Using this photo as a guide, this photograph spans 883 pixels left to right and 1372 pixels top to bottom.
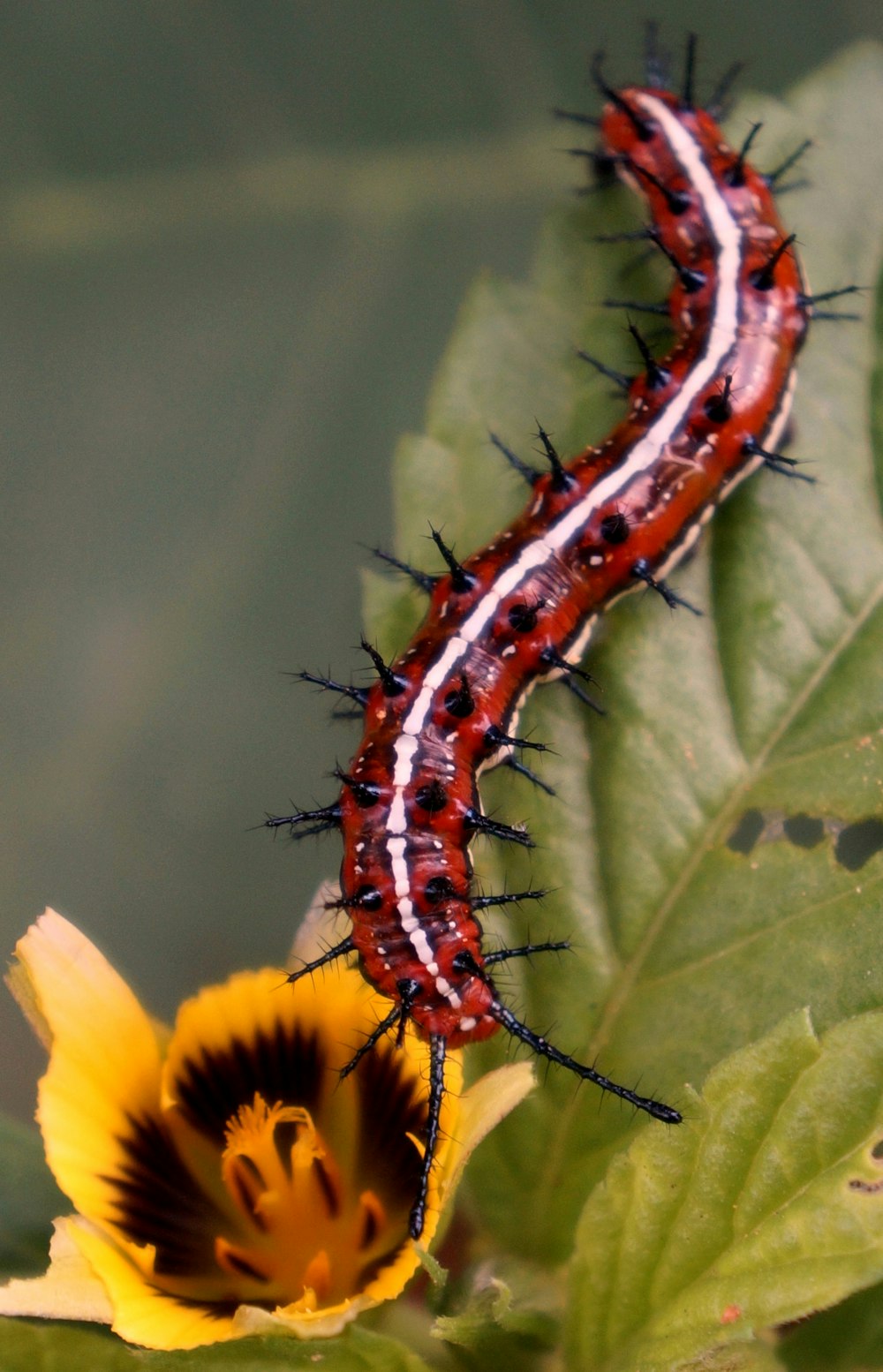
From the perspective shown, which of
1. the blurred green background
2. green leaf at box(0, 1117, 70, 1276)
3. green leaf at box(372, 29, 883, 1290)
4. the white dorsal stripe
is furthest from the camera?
the blurred green background

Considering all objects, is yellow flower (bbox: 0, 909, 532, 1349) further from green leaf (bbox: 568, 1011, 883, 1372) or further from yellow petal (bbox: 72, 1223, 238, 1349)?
green leaf (bbox: 568, 1011, 883, 1372)

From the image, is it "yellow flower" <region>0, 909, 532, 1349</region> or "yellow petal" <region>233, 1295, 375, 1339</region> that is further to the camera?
"yellow flower" <region>0, 909, 532, 1349</region>

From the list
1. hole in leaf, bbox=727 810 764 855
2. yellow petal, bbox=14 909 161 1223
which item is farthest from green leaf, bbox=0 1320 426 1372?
hole in leaf, bbox=727 810 764 855

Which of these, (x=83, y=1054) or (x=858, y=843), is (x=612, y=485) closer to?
(x=858, y=843)

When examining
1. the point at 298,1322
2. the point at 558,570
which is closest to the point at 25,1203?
the point at 298,1322

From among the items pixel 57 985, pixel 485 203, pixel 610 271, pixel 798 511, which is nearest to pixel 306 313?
pixel 485 203

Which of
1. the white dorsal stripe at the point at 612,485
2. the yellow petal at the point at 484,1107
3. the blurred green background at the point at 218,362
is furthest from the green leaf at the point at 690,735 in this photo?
the blurred green background at the point at 218,362

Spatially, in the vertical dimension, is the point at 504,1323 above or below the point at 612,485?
below

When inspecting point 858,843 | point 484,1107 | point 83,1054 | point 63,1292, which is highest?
point 858,843
